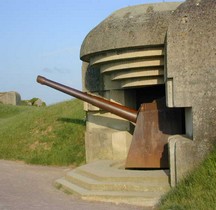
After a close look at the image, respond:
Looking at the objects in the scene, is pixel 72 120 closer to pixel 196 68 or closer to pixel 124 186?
pixel 124 186

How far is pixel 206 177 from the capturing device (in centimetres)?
547

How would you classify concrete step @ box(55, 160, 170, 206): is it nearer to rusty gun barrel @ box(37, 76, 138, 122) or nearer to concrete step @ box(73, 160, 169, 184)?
concrete step @ box(73, 160, 169, 184)

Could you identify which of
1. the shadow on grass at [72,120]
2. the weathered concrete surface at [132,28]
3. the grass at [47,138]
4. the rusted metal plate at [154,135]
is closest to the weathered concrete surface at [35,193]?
the grass at [47,138]

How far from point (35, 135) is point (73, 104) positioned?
338cm

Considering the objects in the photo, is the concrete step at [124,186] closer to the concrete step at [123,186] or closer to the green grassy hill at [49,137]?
the concrete step at [123,186]

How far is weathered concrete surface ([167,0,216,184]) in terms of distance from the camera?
599 centimetres

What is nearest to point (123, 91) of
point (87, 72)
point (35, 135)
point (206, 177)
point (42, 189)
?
point (87, 72)

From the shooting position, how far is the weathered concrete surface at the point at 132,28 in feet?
23.5

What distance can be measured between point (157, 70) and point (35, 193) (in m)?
2.89

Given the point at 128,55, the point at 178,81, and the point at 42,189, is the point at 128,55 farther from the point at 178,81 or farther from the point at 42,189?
the point at 42,189

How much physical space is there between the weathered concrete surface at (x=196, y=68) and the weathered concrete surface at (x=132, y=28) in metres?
0.95

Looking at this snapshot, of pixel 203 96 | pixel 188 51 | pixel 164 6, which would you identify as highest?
pixel 164 6

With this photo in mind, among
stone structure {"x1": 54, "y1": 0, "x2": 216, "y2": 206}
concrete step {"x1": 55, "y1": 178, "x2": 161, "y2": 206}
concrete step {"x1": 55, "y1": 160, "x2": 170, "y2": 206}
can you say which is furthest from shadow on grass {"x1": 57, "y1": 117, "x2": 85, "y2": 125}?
concrete step {"x1": 55, "y1": 178, "x2": 161, "y2": 206}

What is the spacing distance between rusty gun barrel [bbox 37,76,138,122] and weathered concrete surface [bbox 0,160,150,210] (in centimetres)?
173
